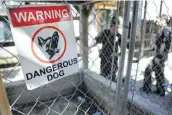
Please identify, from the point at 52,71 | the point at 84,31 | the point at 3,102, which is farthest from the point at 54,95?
the point at 3,102

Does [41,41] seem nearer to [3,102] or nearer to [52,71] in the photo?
[52,71]

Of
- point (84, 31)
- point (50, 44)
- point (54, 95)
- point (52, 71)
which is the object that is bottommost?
point (54, 95)

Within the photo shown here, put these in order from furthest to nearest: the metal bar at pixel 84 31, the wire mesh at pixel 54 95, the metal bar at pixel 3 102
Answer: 1. the metal bar at pixel 84 31
2. the wire mesh at pixel 54 95
3. the metal bar at pixel 3 102

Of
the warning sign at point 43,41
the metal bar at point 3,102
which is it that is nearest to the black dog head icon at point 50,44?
A: the warning sign at point 43,41

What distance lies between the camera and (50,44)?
0.64m

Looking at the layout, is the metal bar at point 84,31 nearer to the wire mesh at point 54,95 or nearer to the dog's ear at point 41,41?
the wire mesh at point 54,95

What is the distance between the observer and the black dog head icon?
62cm

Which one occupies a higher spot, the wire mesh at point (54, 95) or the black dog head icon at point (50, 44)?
the black dog head icon at point (50, 44)

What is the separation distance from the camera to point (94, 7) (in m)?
2.25

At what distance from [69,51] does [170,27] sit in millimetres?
2087

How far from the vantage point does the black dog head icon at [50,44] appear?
0.62 metres

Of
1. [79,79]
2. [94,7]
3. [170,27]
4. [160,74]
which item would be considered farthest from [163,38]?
[79,79]

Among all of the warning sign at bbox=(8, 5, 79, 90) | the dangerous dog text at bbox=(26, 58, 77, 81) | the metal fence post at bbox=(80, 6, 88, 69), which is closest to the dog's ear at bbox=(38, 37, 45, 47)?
the warning sign at bbox=(8, 5, 79, 90)

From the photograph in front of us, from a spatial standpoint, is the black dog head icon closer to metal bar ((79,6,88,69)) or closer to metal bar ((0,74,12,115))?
metal bar ((0,74,12,115))
